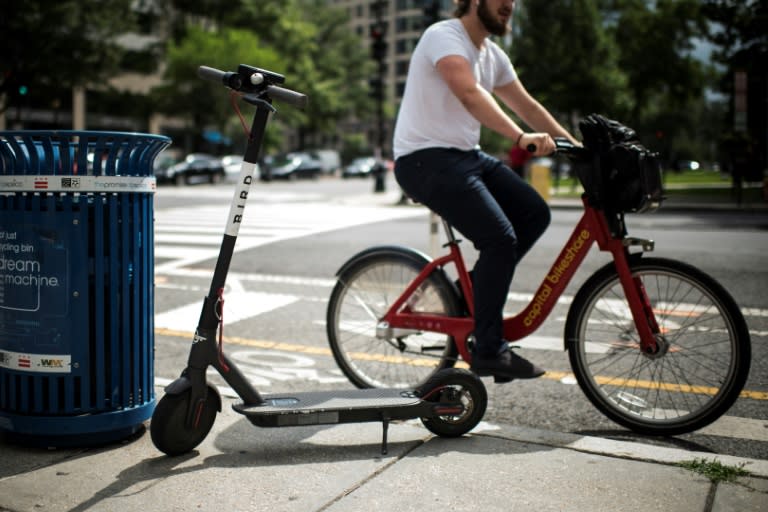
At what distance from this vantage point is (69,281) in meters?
3.36

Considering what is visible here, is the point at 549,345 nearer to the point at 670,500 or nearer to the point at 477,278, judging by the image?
the point at 477,278

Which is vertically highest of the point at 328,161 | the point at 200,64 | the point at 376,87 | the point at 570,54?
the point at 570,54

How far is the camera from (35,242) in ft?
11.0

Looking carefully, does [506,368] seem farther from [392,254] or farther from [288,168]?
[288,168]

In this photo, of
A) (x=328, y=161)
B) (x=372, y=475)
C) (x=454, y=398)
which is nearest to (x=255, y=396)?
(x=372, y=475)

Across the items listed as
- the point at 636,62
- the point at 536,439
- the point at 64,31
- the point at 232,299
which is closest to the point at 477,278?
the point at 536,439

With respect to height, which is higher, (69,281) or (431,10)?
(431,10)

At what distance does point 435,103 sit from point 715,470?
1950mm

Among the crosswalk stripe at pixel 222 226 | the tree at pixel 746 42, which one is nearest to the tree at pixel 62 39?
the crosswalk stripe at pixel 222 226

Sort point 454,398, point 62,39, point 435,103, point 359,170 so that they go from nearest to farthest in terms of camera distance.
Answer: point 454,398, point 435,103, point 62,39, point 359,170

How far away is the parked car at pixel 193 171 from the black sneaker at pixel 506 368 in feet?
117

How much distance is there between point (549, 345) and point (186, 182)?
36.6 m

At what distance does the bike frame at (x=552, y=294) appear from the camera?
149 inches

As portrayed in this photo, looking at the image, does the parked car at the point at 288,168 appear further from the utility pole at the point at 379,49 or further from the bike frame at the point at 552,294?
the bike frame at the point at 552,294
